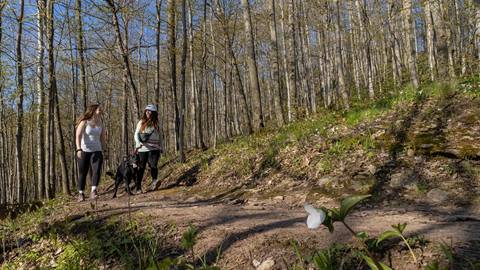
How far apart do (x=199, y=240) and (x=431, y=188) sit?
3.33 meters

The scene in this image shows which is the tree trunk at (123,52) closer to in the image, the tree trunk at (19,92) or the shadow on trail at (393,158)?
the tree trunk at (19,92)

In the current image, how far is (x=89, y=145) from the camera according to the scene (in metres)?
6.66

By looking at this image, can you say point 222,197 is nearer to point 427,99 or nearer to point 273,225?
point 273,225

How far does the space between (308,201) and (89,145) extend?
13.0ft

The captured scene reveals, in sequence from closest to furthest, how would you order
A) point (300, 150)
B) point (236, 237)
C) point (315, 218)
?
point (315, 218) → point (236, 237) → point (300, 150)

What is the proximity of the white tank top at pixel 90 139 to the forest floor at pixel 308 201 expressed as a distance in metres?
1.04

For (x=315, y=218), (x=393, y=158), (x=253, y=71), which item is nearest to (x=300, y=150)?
(x=393, y=158)

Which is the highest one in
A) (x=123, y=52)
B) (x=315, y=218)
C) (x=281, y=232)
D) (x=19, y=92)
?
(x=123, y=52)

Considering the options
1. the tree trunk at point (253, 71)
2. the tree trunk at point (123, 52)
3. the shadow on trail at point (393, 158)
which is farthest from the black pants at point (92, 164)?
the tree trunk at point (253, 71)

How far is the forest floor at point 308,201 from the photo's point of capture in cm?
267

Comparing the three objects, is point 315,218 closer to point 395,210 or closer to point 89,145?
point 395,210

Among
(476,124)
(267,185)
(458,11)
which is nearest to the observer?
(476,124)

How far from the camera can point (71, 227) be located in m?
4.38

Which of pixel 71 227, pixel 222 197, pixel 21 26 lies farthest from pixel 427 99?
pixel 21 26
